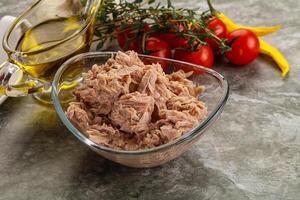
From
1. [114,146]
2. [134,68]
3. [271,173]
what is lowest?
[271,173]

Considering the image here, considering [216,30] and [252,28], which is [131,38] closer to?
[216,30]

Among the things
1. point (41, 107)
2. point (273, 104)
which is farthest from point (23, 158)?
point (273, 104)

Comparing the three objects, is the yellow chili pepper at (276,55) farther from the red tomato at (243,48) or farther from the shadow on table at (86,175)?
the shadow on table at (86,175)

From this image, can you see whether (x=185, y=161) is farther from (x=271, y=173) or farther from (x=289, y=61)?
(x=289, y=61)

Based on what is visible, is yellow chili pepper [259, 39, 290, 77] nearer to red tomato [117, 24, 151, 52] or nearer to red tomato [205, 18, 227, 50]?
red tomato [205, 18, 227, 50]

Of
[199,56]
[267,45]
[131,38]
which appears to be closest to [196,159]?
[199,56]

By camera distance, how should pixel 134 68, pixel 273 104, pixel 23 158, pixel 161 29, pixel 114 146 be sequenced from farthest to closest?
pixel 161 29, pixel 273 104, pixel 23 158, pixel 134 68, pixel 114 146
